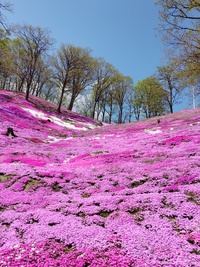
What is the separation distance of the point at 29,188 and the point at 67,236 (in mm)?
4446

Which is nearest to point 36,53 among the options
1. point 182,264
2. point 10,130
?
point 10,130

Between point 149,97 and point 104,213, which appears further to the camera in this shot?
point 149,97

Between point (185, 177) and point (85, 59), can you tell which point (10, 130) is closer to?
point (185, 177)

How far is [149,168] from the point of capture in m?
10.4

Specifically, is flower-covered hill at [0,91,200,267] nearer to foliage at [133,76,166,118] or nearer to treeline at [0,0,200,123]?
treeline at [0,0,200,123]

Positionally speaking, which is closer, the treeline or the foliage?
the treeline

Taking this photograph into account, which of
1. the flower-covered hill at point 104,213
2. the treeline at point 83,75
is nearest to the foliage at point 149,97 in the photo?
the treeline at point 83,75

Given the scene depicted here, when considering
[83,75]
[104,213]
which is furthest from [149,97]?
[104,213]

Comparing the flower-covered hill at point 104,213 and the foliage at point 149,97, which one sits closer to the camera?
the flower-covered hill at point 104,213

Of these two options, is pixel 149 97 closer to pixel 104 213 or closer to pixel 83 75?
pixel 83 75

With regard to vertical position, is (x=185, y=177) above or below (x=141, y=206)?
above

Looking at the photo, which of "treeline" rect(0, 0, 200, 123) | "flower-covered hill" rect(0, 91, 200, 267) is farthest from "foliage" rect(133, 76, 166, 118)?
"flower-covered hill" rect(0, 91, 200, 267)

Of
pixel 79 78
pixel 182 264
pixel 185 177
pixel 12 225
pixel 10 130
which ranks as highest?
pixel 79 78

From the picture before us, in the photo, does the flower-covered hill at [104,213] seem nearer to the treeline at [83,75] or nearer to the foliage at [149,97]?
the treeline at [83,75]
